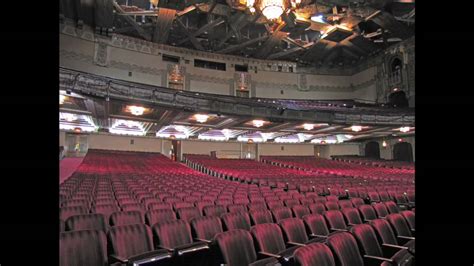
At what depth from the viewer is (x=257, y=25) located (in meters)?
18.4

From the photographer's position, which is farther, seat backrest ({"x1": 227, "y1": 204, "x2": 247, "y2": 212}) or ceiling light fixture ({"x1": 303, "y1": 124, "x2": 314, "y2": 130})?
ceiling light fixture ({"x1": 303, "y1": 124, "x2": 314, "y2": 130})

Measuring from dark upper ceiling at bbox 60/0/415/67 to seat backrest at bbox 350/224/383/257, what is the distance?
12716mm

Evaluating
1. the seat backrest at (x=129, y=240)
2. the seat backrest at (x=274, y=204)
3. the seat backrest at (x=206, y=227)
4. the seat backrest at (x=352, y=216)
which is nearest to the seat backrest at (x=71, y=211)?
the seat backrest at (x=129, y=240)

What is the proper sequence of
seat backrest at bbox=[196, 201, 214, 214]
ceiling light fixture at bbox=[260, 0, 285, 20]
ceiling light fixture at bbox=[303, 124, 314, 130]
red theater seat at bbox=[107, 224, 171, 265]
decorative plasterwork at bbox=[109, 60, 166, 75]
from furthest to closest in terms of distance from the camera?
1. decorative plasterwork at bbox=[109, 60, 166, 75]
2. ceiling light fixture at bbox=[303, 124, 314, 130]
3. ceiling light fixture at bbox=[260, 0, 285, 20]
4. seat backrest at bbox=[196, 201, 214, 214]
5. red theater seat at bbox=[107, 224, 171, 265]

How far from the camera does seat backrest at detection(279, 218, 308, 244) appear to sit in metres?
3.13

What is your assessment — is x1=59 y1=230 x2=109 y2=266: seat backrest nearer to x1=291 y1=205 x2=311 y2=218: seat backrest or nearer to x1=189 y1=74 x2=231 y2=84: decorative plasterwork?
x1=291 y1=205 x2=311 y2=218: seat backrest

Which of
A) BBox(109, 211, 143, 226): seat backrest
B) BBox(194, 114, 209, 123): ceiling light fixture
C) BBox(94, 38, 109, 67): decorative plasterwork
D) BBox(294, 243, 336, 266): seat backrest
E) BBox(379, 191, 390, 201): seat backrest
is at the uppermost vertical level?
BBox(94, 38, 109, 67): decorative plasterwork

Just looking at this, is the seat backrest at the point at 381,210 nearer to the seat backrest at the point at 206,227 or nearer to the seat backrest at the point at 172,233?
the seat backrest at the point at 206,227

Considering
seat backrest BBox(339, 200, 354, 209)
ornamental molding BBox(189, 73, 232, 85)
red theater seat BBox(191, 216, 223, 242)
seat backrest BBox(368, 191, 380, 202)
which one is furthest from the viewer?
ornamental molding BBox(189, 73, 232, 85)

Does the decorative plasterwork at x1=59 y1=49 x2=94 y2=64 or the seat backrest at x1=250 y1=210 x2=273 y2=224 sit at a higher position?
the decorative plasterwork at x1=59 y1=49 x2=94 y2=64

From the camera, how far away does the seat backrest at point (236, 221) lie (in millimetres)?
3455

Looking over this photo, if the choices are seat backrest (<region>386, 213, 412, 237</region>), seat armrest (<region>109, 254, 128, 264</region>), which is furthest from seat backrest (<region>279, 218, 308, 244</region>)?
seat armrest (<region>109, 254, 128, 264</region>)

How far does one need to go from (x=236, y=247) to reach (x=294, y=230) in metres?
0.87
